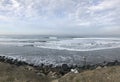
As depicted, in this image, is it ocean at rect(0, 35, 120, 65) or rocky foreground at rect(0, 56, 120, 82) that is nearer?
rocky foreground at rect(0, 56, 120, 82)

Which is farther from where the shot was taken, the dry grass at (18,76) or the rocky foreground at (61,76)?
the dry grass at (18,76)

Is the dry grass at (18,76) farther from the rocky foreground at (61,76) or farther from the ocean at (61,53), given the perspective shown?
the ocean at (61,53)

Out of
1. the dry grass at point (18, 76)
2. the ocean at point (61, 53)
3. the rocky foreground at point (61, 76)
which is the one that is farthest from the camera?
the ocean at point (61, 53)

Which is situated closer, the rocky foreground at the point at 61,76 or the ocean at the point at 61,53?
the rocky foreground at the point at 61,76

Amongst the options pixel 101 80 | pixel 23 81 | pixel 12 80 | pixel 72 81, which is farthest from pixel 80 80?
pixel 12 80

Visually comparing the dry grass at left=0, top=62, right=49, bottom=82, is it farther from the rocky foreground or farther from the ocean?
the ocean

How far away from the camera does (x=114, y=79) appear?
550cm

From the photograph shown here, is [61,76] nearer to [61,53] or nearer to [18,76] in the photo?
[18,76]

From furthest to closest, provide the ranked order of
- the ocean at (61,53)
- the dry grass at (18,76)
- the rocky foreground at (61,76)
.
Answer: the ocean at (61,53), the dry grass at (18,76), the rocky foreground at (61,76)

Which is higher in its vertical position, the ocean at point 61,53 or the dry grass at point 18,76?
the dry grass at point 18,76

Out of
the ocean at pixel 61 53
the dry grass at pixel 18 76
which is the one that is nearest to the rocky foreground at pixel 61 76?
the dry grass at pixel 18 76

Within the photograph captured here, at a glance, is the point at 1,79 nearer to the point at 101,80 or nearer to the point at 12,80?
the point at 12,80

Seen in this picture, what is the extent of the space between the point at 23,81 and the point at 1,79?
2.51ft

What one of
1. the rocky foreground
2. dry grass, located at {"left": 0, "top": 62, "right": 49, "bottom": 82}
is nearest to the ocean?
the rocky foreground
